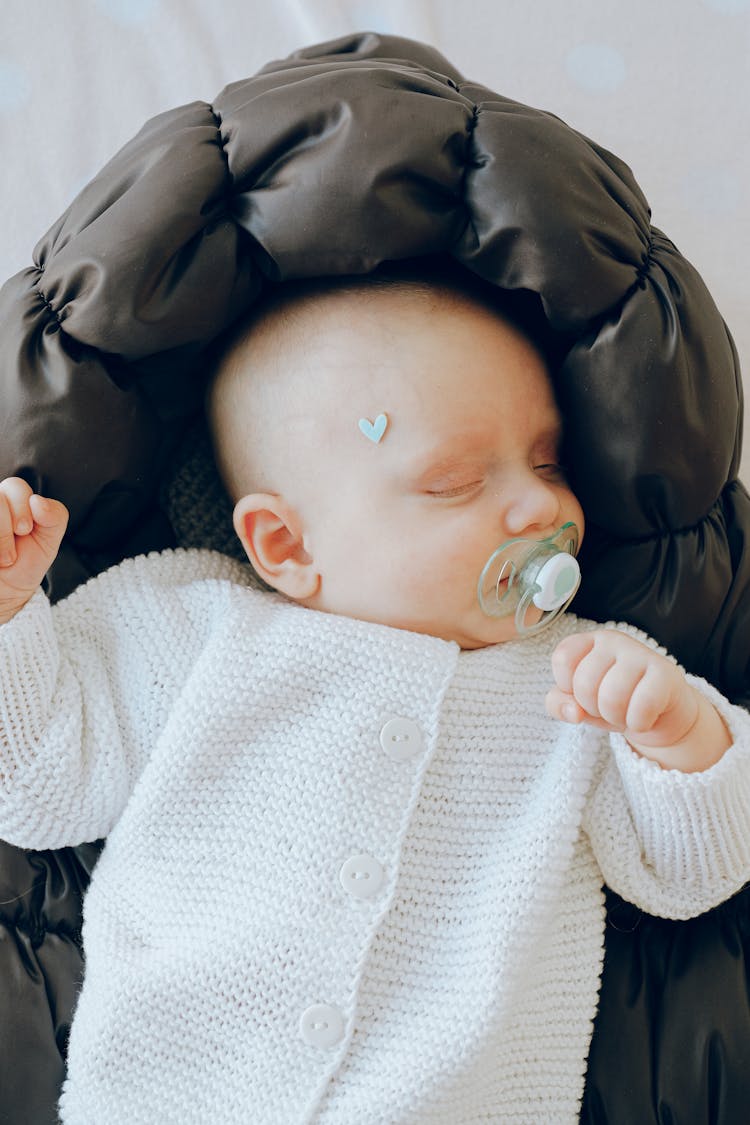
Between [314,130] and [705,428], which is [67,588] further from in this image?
[705,428]

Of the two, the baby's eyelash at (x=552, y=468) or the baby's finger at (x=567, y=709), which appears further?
the baby's eyelash at (x=552, y=468)

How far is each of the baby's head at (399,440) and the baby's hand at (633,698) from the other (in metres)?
0.13

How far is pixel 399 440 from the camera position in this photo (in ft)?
3.78

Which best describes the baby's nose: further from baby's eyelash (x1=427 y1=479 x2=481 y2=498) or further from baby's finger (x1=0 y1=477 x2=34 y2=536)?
baby's finger (x1=0 y1=477 x2=34 y2=536)

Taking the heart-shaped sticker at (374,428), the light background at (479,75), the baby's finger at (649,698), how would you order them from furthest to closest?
the light background at (479,75), the heart-shaped sticker at (374,428), the baby's finger at (649,698)

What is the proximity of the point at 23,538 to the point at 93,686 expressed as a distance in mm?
163

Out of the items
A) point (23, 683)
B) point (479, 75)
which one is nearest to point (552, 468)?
point (23, 683)

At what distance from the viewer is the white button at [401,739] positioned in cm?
115

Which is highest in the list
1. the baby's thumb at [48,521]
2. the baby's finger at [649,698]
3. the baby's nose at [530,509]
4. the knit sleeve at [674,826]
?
the baby's thumb at [48,521]

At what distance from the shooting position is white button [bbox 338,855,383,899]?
1.11 m

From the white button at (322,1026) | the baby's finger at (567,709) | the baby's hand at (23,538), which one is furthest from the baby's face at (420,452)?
the white button at (322,1026)

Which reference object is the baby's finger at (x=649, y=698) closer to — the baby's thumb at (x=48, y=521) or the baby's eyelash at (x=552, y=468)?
the baby's eyelash at (x=552, y=468)

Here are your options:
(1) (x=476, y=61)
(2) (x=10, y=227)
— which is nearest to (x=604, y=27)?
(1) (x=476, y=61)

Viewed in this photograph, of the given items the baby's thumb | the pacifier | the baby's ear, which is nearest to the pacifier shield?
the pacifier
